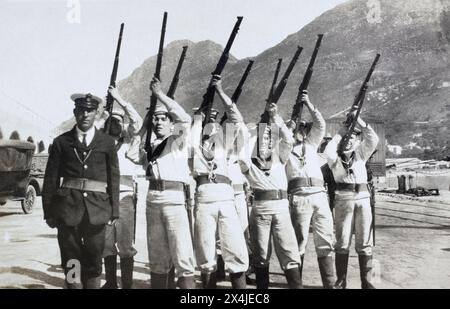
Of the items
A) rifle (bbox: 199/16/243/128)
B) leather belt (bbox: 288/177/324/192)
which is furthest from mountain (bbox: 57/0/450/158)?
leather belt (bbox: 288/177/324/192)

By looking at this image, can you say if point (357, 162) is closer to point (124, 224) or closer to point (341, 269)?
point (341, 269)

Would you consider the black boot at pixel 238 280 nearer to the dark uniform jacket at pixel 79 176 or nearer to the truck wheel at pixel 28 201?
the dark uniform jacket at pixel 79 176

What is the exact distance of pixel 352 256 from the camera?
24.8 ft

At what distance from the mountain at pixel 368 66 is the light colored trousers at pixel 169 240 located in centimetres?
287

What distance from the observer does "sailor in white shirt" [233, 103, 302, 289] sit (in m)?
4.82

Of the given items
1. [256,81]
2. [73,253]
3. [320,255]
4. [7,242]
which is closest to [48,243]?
[7,242]

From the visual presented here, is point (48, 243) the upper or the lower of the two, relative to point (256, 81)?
lower

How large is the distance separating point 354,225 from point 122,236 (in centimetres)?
265

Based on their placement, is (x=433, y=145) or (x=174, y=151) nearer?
(x=174, y=151)

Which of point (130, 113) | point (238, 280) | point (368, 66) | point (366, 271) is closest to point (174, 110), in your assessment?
point (130, 113)

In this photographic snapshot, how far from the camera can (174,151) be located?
15.7 ft
